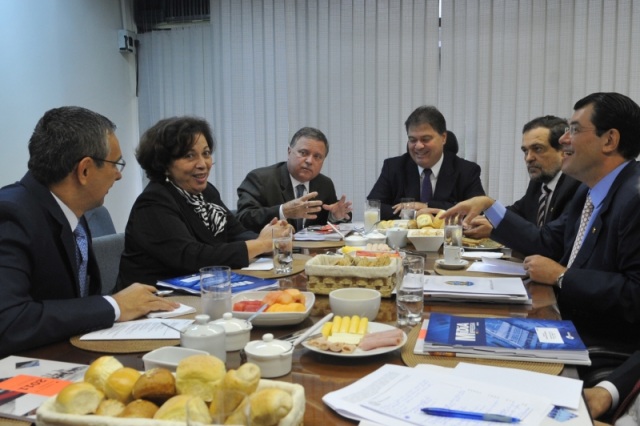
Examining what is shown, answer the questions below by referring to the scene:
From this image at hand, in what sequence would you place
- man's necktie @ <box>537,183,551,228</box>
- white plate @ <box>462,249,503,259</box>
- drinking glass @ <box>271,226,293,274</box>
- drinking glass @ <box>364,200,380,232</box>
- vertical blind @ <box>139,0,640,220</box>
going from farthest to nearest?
vertical blind @ <box>139,0,640,220</box> → man's necktie @ <box>537,183,551,228</box> → drinking glass @ <box>364,200,380,232</box> → white plate @ <box>462,249,503,259</box> → drinking glass @ <box>271,226,293,274</box>

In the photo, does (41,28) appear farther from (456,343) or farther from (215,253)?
(456,343)

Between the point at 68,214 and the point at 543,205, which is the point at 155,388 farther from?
the point at 543,205

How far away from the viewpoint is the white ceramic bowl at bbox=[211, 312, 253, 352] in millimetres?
1141

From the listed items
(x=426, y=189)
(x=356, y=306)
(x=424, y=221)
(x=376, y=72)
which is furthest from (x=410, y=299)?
(x=376, y=72)

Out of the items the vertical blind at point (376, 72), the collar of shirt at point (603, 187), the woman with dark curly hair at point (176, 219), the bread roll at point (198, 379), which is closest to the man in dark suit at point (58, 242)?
the woman with dark curly hair at point (176, 219)

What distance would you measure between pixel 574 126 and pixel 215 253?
1387 millimetres

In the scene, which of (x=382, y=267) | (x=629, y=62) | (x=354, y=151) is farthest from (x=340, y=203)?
(x=629, y=62)

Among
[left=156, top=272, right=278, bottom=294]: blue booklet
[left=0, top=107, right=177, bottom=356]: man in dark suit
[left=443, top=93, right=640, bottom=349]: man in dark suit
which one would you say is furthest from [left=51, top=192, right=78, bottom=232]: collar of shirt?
[left=443, top=93, right=640, bottom=349]: man in dark suit

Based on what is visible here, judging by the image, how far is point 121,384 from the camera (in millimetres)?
769

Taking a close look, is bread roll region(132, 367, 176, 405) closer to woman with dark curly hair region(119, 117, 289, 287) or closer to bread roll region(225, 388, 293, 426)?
bread roll region(225, 388, 293, 426)

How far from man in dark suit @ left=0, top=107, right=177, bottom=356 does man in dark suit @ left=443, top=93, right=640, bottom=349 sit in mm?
1205

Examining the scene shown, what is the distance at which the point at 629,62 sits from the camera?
4.02 meters

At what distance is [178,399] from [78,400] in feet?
0.46

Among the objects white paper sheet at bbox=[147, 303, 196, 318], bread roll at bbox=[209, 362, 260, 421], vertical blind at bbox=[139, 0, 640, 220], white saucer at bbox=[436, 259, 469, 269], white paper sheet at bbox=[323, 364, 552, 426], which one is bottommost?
white saucer at bbox=[436, 259, 469, 269]
